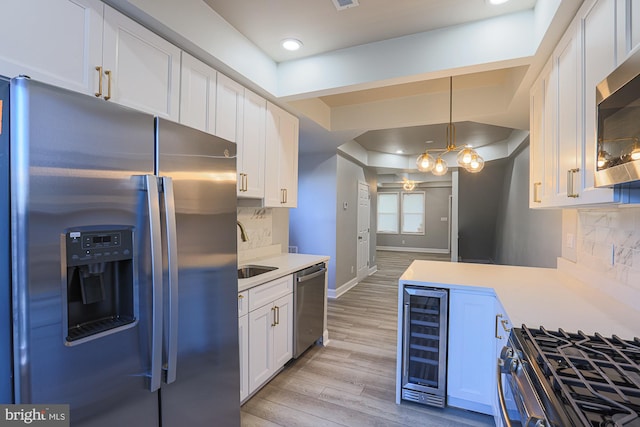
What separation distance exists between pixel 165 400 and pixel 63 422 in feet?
1.26

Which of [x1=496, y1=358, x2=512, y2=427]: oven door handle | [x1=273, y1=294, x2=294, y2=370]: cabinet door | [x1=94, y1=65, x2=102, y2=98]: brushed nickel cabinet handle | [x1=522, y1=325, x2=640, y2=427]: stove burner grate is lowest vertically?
[x1=273, y1=294, x2=294, y2=370]: cabinet door

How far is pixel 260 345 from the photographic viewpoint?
7.52 feet

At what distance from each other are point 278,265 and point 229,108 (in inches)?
55.5

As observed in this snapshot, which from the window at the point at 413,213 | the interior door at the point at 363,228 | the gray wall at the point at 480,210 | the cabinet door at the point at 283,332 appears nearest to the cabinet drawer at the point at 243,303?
the cabinet door at the point at 283,332

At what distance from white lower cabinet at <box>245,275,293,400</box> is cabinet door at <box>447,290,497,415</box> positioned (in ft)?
4.22

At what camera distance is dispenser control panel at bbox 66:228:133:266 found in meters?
0.98

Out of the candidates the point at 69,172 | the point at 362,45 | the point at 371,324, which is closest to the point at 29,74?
the point at 69,172

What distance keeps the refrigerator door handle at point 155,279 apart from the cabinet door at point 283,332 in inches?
51.8

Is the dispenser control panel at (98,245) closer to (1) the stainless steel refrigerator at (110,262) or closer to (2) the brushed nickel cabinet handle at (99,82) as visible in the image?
(1) the stainless steel refrigerator at (110,262)

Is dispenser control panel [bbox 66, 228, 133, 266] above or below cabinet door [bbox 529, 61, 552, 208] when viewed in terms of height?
below

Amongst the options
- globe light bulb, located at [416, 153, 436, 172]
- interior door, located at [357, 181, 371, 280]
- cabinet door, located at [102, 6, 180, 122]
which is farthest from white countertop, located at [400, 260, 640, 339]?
interior door, located at [357, 181, 371, 280]

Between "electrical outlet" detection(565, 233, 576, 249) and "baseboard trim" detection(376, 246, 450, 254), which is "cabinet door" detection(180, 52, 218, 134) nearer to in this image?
"electrical outlet" detection(565, 233, 576, 249)

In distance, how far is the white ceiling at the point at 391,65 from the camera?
1.93 meters

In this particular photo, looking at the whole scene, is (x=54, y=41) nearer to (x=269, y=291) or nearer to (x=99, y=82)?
(x=99, y=82)
